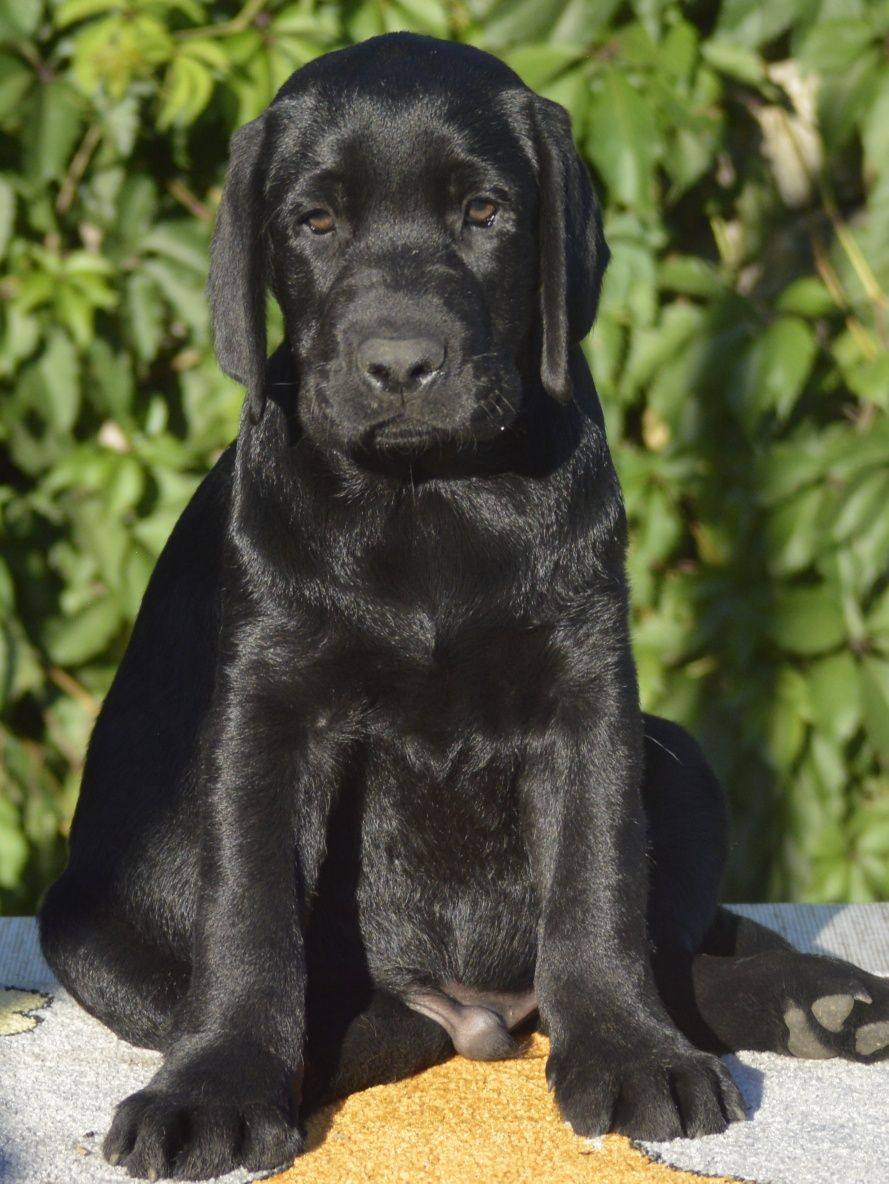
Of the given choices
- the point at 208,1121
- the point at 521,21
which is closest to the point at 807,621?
the point at 521,21

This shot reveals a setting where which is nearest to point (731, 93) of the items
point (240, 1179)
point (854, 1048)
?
point (854, 1048)

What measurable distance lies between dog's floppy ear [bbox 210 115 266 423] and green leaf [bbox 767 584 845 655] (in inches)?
87.9

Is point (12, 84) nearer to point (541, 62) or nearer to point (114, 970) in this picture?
point (541, 62)

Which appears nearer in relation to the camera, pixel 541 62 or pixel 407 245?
pixel 407 245

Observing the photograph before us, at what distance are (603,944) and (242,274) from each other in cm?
108

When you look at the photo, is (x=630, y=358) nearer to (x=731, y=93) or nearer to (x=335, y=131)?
(x=731, y=93)

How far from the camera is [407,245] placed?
2.51 metres

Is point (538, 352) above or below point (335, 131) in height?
below

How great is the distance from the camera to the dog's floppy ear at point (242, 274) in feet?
8.48

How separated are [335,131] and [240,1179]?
141 centimetres

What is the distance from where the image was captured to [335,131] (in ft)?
8.36

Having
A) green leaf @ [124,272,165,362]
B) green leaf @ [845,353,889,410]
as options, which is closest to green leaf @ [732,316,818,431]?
green leaf @ [845,353,889,410]

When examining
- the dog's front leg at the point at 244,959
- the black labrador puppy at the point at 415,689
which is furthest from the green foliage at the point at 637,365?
the dog's front leg at the point at 244,959

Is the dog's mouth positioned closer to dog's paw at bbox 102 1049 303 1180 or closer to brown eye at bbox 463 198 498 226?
brown eye at bbox 463 198 498 226
